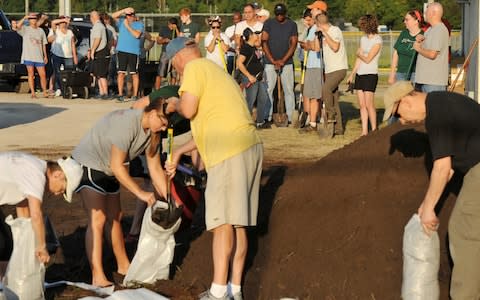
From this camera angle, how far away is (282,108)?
18.5 metres

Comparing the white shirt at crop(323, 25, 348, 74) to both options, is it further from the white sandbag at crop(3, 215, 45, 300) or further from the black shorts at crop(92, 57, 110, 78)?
the white sandbag at crop(3, 215, 45, 300)

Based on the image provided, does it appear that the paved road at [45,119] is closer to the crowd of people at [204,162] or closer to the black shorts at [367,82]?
the black shorts at [367,82]

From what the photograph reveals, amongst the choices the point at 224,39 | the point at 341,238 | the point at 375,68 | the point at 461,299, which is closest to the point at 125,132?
the point at 341,238

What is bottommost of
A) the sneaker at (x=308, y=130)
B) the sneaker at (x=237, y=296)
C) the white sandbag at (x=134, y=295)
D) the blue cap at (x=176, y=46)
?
the sneaker at (x=237, y=296)

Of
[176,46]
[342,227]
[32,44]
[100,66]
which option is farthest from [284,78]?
[342,227]

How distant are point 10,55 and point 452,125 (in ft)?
67.2

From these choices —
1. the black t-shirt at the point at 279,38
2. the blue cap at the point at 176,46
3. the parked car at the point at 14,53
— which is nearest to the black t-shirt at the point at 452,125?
the blue cap at the point at 176,46

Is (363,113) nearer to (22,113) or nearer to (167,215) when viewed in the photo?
(22,113)

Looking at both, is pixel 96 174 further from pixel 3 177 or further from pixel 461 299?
pixel 461 299

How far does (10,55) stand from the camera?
26016mm

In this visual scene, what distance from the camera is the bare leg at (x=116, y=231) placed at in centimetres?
863

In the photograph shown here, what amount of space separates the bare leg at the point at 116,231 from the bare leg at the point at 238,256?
1.15 m

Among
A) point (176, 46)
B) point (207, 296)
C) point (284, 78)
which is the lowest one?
point (207, 296)

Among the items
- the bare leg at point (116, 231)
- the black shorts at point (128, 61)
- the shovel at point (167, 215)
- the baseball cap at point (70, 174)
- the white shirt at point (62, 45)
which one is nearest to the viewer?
the baseball cap at point (70, 174)
